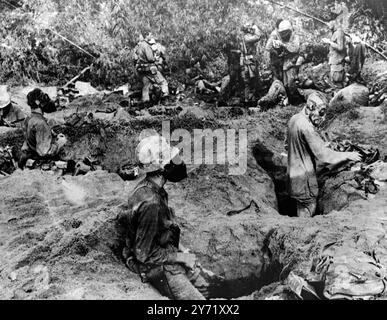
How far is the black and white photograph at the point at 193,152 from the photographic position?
4.30 meters

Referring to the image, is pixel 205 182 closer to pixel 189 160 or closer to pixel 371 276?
pixel 189 160

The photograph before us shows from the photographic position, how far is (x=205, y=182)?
6535mm

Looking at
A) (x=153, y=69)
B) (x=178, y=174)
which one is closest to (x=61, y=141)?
(x=178, y=174)

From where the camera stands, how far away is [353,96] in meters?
7.36

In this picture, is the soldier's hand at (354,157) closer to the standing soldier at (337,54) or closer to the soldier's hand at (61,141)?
the standing soldier at (337,54)

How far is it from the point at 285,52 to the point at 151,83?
2.27 meters

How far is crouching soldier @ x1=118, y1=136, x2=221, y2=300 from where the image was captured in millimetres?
4211

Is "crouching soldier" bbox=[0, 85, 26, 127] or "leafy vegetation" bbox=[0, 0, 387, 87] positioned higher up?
"leafy vegetation" bbox=[0, 0, 387, 87]

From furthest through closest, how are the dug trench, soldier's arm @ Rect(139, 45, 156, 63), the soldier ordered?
soldier's arm @ Rect(139, 45, 156, 63) < the soldier < the dug trench

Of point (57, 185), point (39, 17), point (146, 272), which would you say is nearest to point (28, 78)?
point (39, 17)

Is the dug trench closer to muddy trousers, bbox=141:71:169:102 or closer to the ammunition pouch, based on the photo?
muddy trousers, bbox=141:71:169:102

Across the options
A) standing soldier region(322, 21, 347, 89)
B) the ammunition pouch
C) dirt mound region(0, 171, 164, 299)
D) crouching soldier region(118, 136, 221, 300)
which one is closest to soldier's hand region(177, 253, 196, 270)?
crouching soldier region(118, 136, 221, 300)

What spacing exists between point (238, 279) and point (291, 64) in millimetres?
4567

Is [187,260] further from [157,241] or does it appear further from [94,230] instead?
[94,230]
